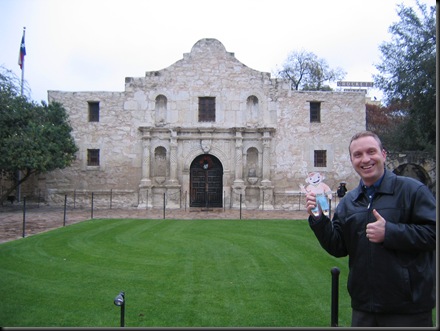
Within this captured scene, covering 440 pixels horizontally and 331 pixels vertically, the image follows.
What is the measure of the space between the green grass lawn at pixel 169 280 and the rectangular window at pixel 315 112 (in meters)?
11.8

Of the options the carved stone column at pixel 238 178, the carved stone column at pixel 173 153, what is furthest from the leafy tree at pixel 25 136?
the carved stone column at pixel 238 178

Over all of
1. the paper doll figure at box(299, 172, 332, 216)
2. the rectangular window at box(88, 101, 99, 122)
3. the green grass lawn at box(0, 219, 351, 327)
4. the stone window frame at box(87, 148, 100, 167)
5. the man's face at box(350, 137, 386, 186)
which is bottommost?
the green grass lawn at box(0, 219, 351, 327)

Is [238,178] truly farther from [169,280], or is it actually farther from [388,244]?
[388,244]

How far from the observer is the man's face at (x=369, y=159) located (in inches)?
115

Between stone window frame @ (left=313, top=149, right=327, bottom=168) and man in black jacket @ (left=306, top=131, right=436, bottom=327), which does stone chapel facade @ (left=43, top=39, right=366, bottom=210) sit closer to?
stone window frame @ (left=313, top=149, right=327, bottom=168)

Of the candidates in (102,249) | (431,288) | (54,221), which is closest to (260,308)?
(431,288)

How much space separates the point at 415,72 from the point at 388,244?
16.5 meters

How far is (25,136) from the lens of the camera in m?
17.5

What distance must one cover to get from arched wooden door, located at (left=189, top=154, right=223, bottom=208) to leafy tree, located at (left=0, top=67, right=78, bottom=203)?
22.2ft

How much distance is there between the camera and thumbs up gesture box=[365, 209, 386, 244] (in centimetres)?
271

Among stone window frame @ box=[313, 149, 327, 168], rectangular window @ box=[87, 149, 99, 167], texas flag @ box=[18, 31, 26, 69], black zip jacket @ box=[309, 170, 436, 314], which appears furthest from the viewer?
texas flag @ box=[18, 31, 26, 69]

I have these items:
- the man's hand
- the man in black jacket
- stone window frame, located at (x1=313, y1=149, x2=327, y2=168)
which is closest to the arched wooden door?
stone window frame, located at (x1=313, y1=149, x2=327, y2=168)

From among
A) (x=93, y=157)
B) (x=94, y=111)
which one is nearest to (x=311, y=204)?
(x=93, y=157)

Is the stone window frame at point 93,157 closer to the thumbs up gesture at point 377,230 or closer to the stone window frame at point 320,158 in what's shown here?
the stone window frame at point 320,158
